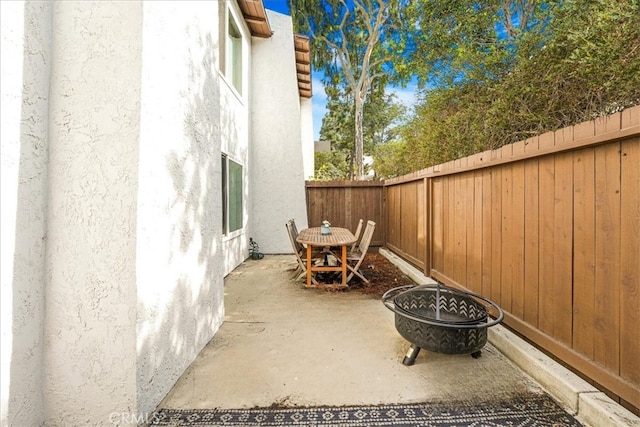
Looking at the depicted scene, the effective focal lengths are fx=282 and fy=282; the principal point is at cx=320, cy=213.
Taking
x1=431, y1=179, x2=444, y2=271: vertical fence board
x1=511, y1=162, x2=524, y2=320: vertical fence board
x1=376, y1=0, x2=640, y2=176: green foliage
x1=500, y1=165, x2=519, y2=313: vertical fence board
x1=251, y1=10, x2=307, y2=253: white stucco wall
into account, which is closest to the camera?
x1=511, y1=162, x2=524, y2=320: vertical fence board

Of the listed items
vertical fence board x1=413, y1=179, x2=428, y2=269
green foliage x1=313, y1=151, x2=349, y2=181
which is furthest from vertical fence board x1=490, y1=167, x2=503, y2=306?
green foliage x1=313, y1=151, x2=349, y2=181

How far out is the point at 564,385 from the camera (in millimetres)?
1843

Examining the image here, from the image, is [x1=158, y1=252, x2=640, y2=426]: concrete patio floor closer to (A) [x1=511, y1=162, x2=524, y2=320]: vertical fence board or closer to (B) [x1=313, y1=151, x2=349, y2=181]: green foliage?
(A) [x1=511, y1=162, x2=524, y2=320]: vertical fence board

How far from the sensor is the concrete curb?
1.58 m

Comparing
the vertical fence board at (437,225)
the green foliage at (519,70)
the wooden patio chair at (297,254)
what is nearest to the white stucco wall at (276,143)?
the wooden patio chair at (297,254)

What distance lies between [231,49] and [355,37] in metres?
9.57

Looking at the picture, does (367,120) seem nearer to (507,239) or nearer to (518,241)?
(507,239)

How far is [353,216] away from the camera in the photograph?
7707mm

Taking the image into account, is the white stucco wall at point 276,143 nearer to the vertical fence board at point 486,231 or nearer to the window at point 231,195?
the window at point 231,195

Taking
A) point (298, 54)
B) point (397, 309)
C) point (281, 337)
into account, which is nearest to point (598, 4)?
point (397, 309)

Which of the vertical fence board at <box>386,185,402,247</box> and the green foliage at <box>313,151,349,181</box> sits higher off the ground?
the green foliage at <box>313,151,349,181</box>

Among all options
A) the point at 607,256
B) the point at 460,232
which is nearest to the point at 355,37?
the point at 460,232

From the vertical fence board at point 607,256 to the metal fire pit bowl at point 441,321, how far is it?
0.53 m

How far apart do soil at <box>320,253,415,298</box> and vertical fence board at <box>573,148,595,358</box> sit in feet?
7.90
